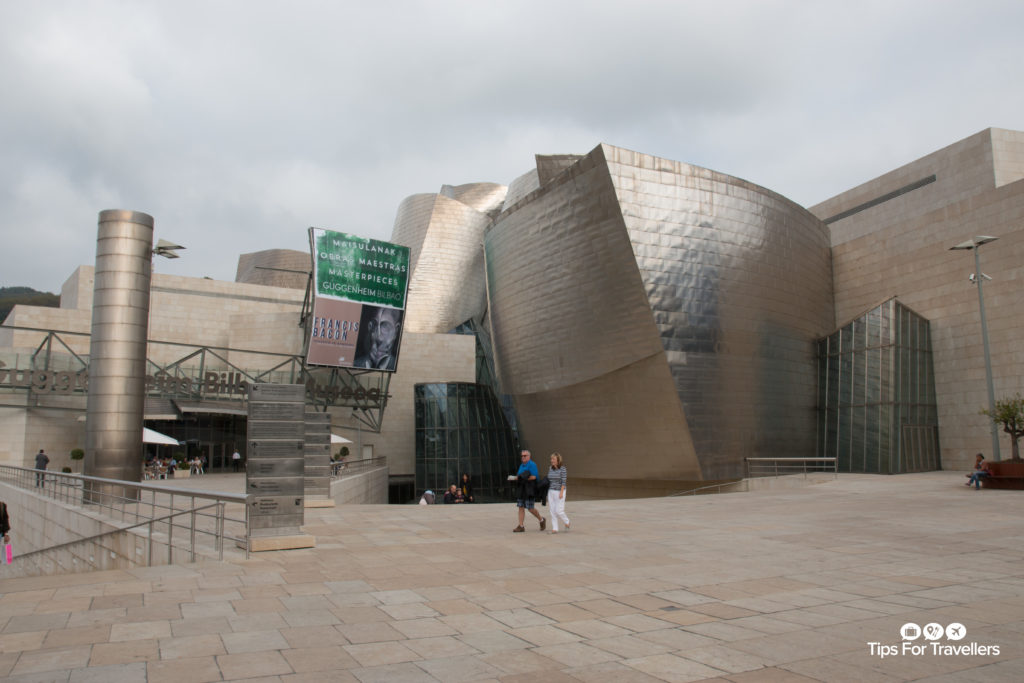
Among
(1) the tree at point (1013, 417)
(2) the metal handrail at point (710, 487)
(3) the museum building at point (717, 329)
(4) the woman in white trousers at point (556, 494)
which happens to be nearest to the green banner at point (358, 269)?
(3) the museum building at point (717, 329)

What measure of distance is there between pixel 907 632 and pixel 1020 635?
0.74 m

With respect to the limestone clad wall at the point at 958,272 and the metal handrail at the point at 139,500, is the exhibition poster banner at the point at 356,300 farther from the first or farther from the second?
the limestone clad wall at the point at 958,272

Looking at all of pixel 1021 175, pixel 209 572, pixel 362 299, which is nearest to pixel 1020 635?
pixel 209 572

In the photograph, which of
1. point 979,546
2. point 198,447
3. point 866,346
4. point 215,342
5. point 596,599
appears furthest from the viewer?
point 215,342

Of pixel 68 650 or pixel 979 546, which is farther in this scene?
pixel 979 546

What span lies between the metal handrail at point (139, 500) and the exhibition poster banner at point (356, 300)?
1285 centimetres

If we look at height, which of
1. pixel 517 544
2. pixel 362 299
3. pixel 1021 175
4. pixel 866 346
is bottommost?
pixel 517 544

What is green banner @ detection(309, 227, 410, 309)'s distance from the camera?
31625 mm

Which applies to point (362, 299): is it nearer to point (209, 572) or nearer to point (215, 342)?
point (215, 342)

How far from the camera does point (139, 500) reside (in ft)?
35.0

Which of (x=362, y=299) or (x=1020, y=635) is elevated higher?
(x=362, y=299)

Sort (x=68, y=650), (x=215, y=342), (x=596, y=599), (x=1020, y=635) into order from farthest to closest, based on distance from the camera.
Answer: (x=215, y=342) → (x=596, y=599) → (x=1020, y=635) → (x=68, y=650)

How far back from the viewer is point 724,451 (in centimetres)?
2250

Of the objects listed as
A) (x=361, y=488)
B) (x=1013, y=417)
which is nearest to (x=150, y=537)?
(x=361, y=488)
